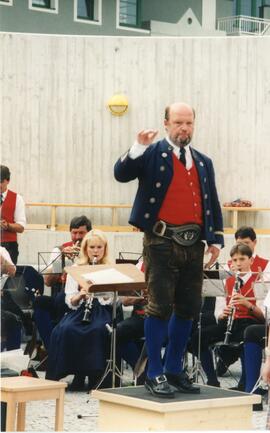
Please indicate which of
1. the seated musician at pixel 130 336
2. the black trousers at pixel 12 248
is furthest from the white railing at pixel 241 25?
the seated musician at pixel 130 336

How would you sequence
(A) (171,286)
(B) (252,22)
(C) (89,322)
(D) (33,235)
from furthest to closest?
(B) (252,22), (D) (33,235), (C) (89,322), (A) (171,286)

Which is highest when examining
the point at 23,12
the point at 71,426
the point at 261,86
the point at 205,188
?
the point at 23,12

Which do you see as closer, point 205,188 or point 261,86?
point 205,188

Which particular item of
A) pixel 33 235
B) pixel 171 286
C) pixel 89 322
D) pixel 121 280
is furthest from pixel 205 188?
pixel 33 235

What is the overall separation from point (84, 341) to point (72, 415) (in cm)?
109

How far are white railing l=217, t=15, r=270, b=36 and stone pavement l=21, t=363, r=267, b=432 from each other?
24701 millimetres

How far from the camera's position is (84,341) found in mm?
9273

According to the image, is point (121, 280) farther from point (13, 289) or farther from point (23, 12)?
point (23, 12)

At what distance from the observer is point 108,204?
59.2 ft

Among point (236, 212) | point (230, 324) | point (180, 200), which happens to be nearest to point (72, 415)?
point (230, 324)

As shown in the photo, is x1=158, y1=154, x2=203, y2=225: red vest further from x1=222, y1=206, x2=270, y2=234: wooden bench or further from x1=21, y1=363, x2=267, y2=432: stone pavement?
x1=222, y1=206, x2=270, y2=234: wooden bench

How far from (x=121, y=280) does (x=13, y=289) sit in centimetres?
217

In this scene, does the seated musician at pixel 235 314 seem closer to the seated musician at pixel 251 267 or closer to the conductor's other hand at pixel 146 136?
the seated musician at pixel 251 267

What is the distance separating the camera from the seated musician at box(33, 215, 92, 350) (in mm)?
10156
